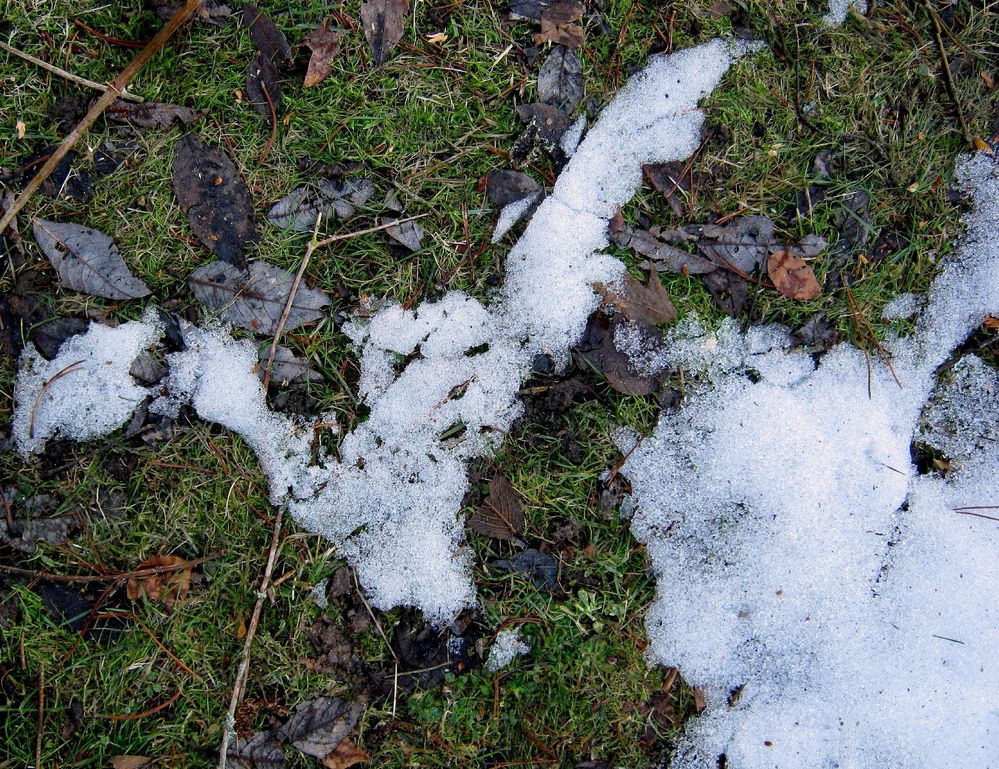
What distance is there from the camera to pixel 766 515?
2309 millimetres

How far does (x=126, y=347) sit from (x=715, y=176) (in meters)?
2.29

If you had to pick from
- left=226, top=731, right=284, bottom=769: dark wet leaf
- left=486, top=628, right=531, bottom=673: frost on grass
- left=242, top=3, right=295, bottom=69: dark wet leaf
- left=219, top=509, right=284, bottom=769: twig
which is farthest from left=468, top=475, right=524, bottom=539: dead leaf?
left=242, top=3, right=295, bottom=69: dark wet leaf

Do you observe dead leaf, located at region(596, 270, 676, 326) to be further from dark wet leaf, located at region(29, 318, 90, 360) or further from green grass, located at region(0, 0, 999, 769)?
dark wet leaf, located at region(29, 318, 90, 360)

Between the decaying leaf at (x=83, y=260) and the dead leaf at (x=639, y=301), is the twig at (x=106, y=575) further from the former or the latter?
the dead leaf at (x=639, y=301)

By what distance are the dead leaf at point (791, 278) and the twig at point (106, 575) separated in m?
A: 2.31

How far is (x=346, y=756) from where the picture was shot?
2.27 m

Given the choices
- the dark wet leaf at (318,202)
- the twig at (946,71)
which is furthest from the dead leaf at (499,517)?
the twig at (946,71)

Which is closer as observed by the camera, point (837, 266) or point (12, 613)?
point (12, 613)

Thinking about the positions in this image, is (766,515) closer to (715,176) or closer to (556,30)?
(715,176)

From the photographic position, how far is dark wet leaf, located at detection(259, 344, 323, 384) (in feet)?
7.68

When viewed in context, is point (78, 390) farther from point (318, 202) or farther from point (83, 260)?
point (318, 202)

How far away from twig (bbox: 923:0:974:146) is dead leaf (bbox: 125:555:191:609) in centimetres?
338

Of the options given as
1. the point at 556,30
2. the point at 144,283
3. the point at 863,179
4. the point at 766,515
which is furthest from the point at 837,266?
the point at 144,283

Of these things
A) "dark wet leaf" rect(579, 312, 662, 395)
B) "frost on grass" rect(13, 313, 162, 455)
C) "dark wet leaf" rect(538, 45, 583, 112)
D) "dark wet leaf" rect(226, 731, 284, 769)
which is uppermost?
"dark wet leaf" rect(538, 45, 583, 112)
